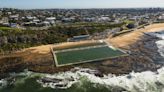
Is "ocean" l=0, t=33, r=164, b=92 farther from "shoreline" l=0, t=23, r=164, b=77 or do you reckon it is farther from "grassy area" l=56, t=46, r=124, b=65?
"grassy area" l=56, t=46, r=124, b=65

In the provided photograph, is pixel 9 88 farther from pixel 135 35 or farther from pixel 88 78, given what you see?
pixel 135 35

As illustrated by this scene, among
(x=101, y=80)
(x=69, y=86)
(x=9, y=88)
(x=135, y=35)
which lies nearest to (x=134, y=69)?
(x=101, y=80)

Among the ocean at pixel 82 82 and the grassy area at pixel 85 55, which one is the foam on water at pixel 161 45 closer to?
the grassy area at pixel 85 55

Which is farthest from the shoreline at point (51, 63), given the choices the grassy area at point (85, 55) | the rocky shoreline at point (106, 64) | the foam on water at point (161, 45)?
the grassy area at point (85, 55)

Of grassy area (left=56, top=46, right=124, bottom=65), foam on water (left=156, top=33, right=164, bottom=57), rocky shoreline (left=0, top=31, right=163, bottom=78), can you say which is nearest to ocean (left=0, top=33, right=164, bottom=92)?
rocky shoreline (left=0, top=31, right=163, bottom=78)

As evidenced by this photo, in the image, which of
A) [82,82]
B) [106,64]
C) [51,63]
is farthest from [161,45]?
[82,82]

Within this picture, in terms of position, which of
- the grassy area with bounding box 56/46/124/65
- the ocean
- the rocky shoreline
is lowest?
the ocean

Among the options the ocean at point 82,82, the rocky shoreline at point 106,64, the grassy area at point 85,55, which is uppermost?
the grassy area at point 85,55
